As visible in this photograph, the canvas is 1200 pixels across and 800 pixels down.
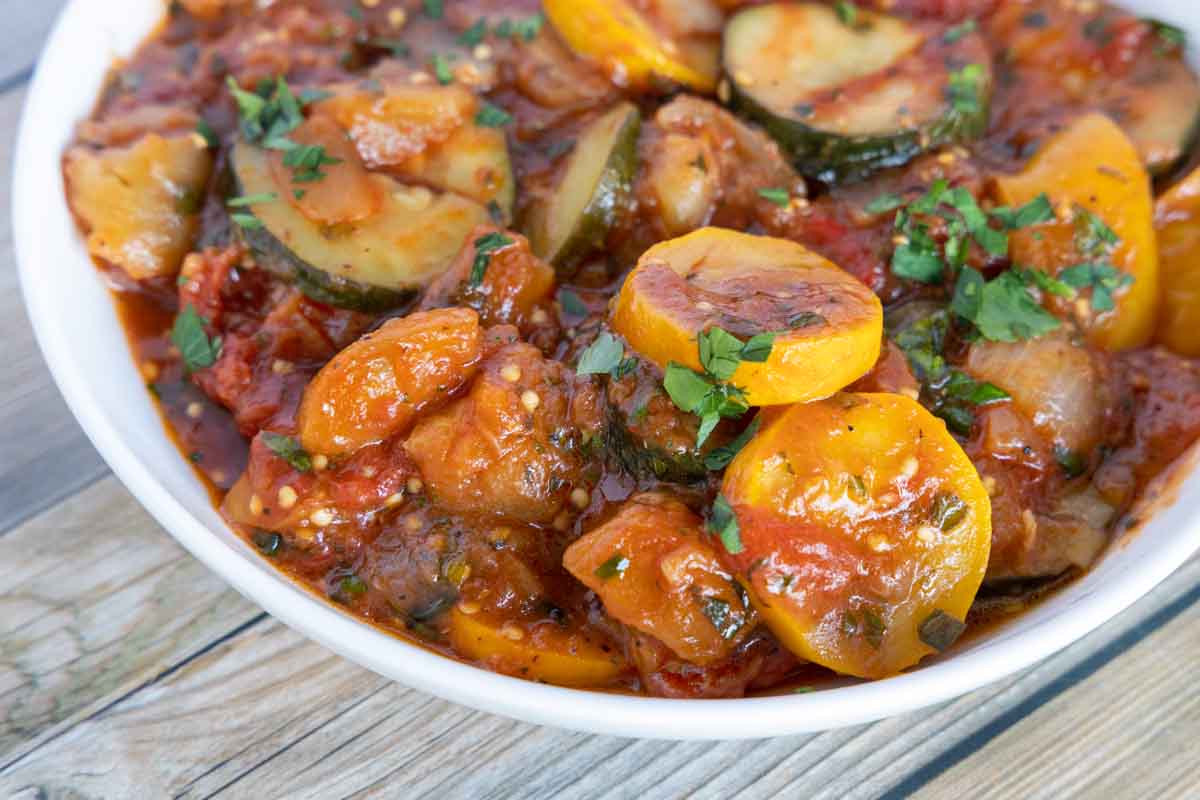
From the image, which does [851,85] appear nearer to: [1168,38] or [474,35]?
[1168,38]

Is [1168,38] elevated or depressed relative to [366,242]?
elevated

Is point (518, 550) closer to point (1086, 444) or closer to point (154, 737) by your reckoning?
point (154, 737)

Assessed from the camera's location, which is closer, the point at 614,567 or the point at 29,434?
the point at 614,567

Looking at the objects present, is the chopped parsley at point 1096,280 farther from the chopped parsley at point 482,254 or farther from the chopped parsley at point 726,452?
the chopped parsley at point 482,254

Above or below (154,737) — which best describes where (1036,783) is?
above

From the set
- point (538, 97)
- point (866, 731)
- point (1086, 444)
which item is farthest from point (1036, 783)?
point (538, 97)

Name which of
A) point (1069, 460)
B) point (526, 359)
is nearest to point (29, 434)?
point (526, 359)

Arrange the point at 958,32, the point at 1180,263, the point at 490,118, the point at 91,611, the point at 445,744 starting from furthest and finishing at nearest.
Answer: the point at 958,32 → the point at 490,118 → the point at 1180,263 → the point at 91,611 → the point at 445,744
